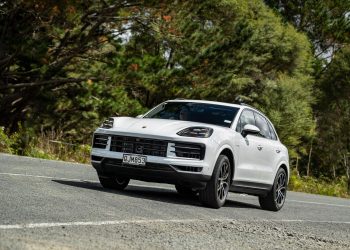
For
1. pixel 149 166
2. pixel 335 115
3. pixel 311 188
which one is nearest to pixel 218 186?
pixel 149 166

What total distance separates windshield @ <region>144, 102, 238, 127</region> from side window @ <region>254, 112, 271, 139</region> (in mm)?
902

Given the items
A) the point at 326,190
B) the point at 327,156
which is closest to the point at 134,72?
the point at 326,190

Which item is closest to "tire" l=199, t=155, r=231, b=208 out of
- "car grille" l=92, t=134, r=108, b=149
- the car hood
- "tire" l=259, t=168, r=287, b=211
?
the car hood

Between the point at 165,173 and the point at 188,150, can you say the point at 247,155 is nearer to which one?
the point at 188,150

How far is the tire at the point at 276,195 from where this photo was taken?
1166 centimetres

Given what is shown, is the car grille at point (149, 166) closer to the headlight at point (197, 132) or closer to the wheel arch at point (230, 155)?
the headlight at point (197, 132)

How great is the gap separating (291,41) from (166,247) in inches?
1413

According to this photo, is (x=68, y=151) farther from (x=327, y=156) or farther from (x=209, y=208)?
(x=327, y=156)

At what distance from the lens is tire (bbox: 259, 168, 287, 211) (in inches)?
459

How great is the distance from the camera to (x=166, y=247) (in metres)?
5.88

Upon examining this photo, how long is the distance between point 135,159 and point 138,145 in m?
0.21

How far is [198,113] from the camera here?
34.6ft

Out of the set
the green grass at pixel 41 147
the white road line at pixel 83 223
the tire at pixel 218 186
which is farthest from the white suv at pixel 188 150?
the green grass at pixel 41 147

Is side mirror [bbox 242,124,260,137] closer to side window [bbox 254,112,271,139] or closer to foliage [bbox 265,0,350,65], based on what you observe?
side window [bbox 254,112,271,139]
